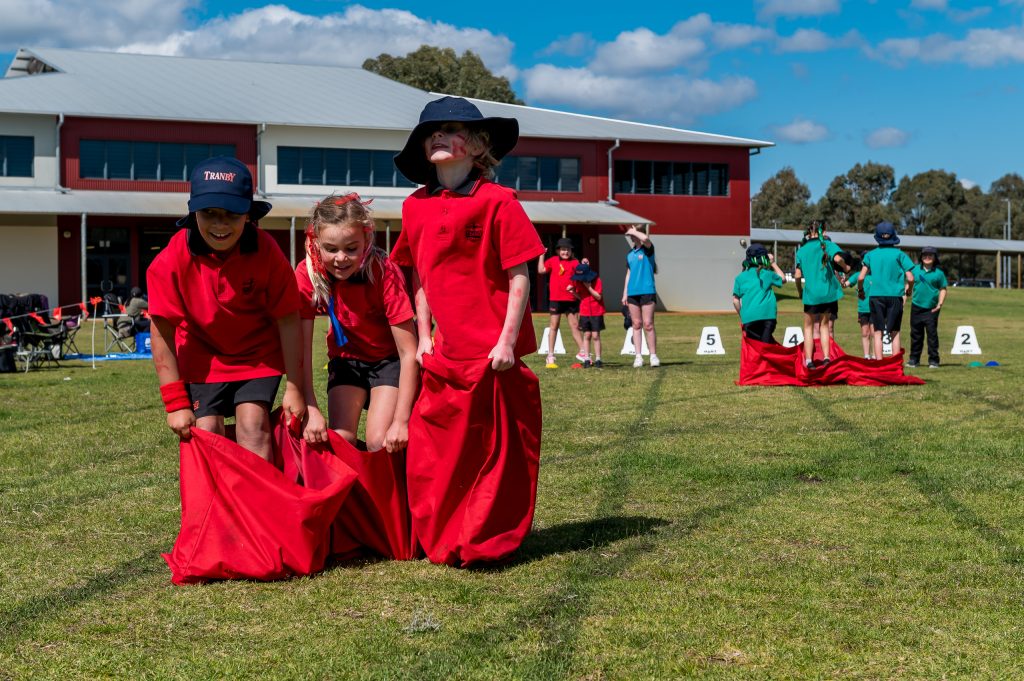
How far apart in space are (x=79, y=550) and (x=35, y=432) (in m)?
4.84

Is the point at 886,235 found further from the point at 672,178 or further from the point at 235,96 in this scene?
the point at 672,178

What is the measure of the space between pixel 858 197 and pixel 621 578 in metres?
103

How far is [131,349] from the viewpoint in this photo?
Result: 23.1 m

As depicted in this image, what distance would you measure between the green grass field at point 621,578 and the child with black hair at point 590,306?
23.3 feet

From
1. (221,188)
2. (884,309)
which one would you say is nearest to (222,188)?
(221,188)

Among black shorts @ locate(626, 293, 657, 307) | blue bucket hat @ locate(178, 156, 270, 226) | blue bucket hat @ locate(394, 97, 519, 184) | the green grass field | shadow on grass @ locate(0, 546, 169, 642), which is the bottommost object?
→ shadow on grass @ locate(0, 546, 169, 642)

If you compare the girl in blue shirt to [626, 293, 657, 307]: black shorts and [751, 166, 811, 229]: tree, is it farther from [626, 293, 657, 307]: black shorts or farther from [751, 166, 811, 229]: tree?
[751, 166, 811, 229]: tree

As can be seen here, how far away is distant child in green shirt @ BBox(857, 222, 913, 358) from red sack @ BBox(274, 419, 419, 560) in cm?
1188

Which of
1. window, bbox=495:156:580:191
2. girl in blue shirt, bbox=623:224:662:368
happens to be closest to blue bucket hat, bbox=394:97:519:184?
girl in blue shirt, bbox=623:224:662:368

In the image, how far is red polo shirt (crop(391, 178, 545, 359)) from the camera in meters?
5.16

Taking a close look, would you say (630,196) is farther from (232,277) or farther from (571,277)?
(232,277)

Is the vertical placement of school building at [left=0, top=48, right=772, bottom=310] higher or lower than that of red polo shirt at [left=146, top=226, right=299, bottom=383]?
higher

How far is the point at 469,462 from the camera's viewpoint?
516 centimetres

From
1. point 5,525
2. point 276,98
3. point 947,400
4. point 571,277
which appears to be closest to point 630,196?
point 276,98
